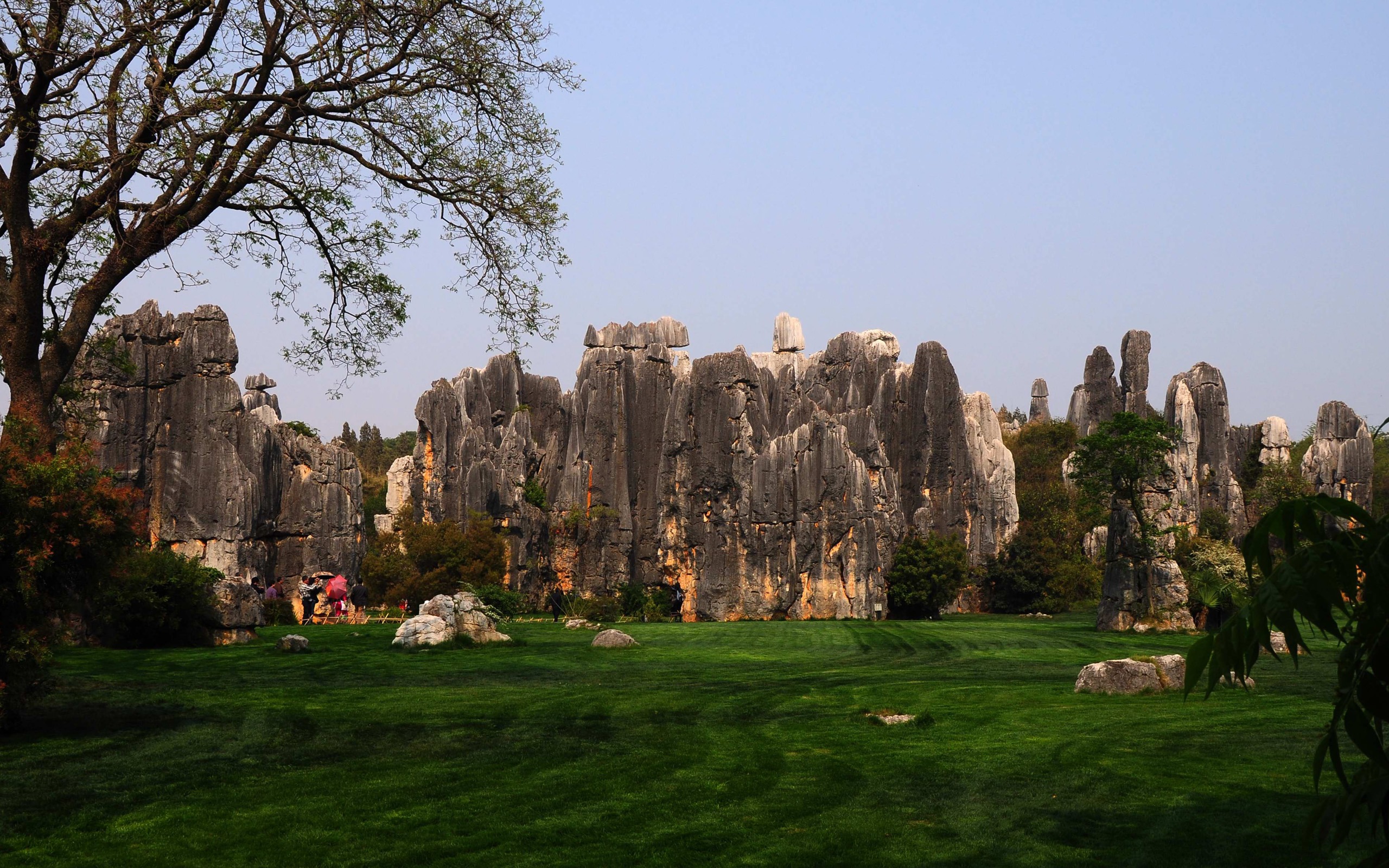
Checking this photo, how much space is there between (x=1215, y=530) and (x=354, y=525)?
60478 millimetres

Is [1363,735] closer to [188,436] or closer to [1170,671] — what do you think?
[1170,671]

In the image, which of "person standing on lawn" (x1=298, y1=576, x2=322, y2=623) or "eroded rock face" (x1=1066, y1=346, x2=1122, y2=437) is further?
"eroded rock face" (x1=1066, y1=346, x2=1122, y2=437)

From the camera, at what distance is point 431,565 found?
57719 mm

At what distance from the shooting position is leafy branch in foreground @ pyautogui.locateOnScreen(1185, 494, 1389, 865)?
315 centimetres

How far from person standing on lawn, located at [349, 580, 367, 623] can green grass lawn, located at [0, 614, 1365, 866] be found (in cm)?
2061

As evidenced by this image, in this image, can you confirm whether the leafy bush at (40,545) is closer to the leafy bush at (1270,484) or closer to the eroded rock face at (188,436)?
the eroded rock face at (188,436)

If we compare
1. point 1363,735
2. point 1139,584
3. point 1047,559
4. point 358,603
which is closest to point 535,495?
point 358,603

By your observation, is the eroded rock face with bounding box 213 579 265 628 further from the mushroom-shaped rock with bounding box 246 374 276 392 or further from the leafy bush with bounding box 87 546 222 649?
the mushroom-shaped rock with bounding box 246 374 276 392

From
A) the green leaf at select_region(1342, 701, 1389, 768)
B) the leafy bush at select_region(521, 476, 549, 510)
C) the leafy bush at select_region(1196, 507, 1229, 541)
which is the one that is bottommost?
the green leaf at select_region(1342, 701, 1389, 768)

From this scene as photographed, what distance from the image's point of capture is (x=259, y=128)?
1570 centimetres

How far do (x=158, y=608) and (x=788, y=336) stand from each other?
250 feet

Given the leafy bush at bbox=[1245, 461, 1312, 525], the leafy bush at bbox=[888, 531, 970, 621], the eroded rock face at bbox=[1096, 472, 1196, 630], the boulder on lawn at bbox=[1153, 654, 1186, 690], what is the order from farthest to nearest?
the leafy bush at bbox=[1245, 461, 1312, 525]
the leafy bush at bbox=[888, 531, 970, 621]
the eroded rock face at bbox=[1096, 472, 1196, 630]
the boulder on lawn at bbox=[1153, 654, 1186, 690]

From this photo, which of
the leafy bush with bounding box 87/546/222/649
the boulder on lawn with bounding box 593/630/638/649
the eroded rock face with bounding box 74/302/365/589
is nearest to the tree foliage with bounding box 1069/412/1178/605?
the boulder on lawn with bounding box 593/630/638/649

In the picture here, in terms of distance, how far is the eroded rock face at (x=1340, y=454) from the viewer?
263 feet
